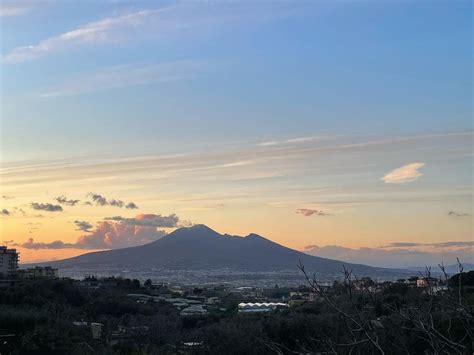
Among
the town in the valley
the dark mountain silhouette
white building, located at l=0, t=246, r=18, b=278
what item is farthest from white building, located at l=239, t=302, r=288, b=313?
the dark mountain silhouette

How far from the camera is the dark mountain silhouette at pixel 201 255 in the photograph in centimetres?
11675

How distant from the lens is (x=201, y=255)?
129500 mm

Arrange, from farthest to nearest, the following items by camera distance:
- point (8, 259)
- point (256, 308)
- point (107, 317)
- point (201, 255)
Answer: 1. point (201, 255)
2. point (8, 259)
3. point (256, 308)
4. point (107, 317)

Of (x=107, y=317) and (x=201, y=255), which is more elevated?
(x=201, y=255)

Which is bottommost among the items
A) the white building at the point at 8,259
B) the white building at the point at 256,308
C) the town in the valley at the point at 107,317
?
the white building at the point at 256,308

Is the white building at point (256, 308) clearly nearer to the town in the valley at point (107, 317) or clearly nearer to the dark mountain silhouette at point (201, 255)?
the town in the valley at point (107, 317)

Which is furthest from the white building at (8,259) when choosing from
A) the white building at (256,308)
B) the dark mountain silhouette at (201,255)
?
the dark mountain silhouette at (201,255)

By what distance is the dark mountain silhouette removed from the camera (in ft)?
383

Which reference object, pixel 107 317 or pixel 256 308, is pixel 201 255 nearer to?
pixel 256 308

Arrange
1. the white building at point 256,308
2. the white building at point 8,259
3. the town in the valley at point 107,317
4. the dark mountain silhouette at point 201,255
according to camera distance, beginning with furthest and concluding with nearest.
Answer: the dark mountain silhouette at point 201,255, the white building at point 8,259, the white building at point 256,308, the town in the valley at point 107,317

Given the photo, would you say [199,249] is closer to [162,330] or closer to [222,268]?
[222,268]

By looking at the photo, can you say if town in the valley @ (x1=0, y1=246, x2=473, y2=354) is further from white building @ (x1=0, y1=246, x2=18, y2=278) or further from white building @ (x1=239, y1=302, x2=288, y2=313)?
white building @ (x1=0, y1=246, x2=18, y2=278)

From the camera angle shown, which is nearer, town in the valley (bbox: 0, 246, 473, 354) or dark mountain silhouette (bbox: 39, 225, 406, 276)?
town in the valley (bbox: 0, 246, 473, 354)

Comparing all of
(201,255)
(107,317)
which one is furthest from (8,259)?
(201,255)
